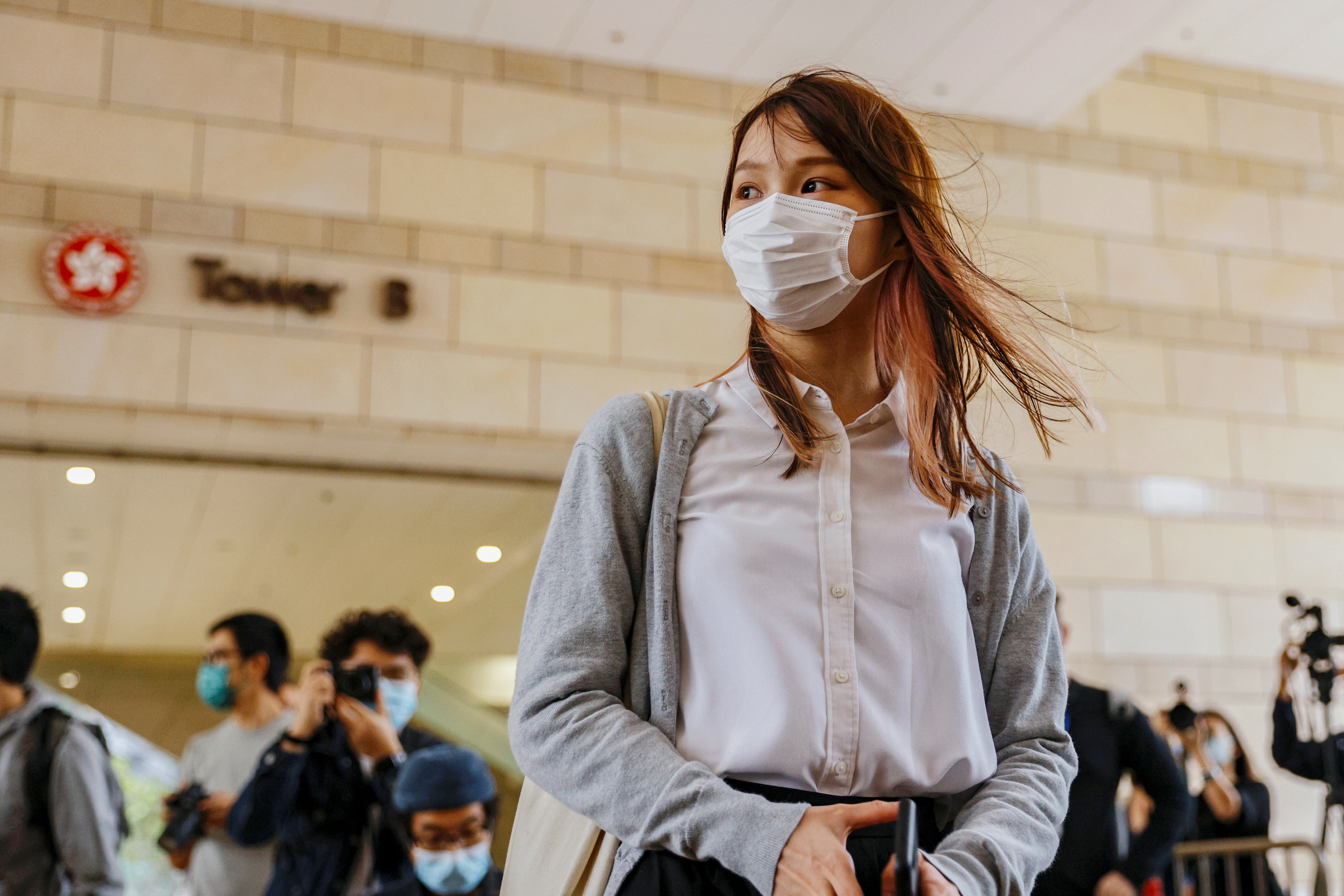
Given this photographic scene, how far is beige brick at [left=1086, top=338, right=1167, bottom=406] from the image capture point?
7855mm

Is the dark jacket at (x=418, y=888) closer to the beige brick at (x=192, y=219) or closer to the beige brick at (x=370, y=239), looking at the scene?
the beige brick at (x=370, y=239)

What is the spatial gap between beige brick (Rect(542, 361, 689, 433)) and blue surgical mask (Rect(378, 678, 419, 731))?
1.82m

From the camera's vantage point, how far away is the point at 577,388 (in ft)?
22.6

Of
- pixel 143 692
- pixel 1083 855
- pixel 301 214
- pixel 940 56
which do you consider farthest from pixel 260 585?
pixel 940 56

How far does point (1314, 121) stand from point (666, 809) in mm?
9031

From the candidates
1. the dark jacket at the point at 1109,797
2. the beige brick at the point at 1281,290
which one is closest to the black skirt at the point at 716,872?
the dark jacket at the point at 1109,797

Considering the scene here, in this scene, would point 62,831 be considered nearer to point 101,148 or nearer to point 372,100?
point 101,148

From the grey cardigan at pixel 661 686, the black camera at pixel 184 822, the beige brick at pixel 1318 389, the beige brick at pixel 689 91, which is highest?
the beige brick at pixel 689 91

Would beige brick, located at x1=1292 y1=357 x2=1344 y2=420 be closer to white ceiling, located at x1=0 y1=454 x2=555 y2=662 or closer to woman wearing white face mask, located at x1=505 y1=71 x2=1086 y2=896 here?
white ceiling, located at x1=0 y1=454 x2=555 y2=662

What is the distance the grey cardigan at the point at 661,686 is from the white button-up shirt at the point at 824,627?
37 mm

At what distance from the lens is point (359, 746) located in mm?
4590

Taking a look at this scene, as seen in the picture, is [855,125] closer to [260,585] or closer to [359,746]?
[359,746]

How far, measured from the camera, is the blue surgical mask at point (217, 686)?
5742mm

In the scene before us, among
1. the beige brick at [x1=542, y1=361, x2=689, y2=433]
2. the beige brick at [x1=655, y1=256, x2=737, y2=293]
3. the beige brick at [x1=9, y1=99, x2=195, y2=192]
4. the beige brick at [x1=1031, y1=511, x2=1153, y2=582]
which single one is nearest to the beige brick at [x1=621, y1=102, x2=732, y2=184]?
the beige brick at [x1=655, y1=256, x2=737, y2=293]
